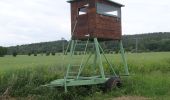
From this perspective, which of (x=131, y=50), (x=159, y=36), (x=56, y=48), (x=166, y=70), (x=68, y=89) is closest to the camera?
(x=68, y=89)

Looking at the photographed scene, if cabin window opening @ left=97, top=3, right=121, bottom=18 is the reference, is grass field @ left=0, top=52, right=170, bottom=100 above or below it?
below

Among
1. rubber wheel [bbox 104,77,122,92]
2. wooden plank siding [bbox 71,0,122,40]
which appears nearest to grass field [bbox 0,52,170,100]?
rubber wheel [bbox 104,77,122,92]

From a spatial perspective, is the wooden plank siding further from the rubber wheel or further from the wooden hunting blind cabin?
the rubber wheel

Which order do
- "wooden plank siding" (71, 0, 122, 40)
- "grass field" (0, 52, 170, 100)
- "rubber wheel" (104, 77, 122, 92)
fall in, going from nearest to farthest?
"grass field" (0, 52, 170, 100), "rubber wheel" (104, 77, 122, 92), "wooden plank siding" (71, 0, 122, 40)

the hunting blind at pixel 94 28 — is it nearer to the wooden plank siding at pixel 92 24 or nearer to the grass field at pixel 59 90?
the wooden plank siding at pixel 92 24

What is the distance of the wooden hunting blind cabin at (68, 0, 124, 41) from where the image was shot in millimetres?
14148

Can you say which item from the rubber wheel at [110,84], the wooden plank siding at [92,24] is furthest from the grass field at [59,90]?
the wooden plank siding at [92,24]

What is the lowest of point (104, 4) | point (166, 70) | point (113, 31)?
point (166, 70)

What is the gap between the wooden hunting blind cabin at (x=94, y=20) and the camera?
46.4ft

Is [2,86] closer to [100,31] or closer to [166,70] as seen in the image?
[100,31]

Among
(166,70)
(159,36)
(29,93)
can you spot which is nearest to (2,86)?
(29,93)

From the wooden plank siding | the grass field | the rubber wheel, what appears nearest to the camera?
the grass field

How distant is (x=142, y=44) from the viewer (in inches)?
2237

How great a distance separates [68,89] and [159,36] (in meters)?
51.8
